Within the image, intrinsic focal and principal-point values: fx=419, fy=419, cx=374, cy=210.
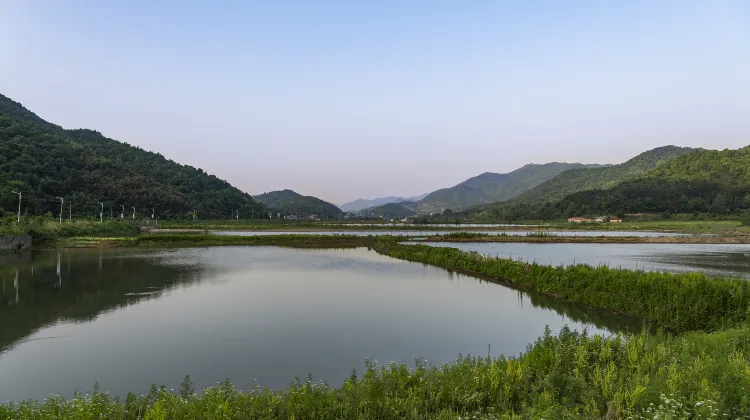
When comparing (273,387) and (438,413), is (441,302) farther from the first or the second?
(438,413)

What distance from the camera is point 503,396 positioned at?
7.95m

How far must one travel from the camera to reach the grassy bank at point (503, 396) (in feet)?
21.2

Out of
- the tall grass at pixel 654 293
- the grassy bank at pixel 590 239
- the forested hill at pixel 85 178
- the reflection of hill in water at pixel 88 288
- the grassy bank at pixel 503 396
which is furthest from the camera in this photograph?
the forested hill at pixel 85 178

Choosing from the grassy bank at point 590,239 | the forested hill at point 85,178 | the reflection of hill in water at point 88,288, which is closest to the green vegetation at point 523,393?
the reflection of hill in water at point 88,288

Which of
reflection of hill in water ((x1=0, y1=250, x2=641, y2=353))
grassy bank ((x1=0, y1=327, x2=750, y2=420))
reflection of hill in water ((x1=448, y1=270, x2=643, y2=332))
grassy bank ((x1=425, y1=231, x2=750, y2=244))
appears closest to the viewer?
grassy bank ((x1=0, y1=327, x2=750, y2=420))

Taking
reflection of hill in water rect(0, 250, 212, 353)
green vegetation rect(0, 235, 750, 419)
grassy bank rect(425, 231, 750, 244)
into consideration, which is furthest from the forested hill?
green vegetation rect(0, 235, 750, 419)

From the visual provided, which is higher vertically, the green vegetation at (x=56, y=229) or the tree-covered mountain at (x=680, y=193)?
the tree-covered mountain at (x=680, y=193)

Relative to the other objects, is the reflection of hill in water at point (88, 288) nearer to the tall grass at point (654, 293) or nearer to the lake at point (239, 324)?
the lake at point (239, 324)

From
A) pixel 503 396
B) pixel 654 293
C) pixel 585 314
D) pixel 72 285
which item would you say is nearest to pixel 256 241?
pixel 72 285

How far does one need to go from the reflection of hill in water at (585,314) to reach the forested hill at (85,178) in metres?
77.9

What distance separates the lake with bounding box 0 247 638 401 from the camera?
427 inches

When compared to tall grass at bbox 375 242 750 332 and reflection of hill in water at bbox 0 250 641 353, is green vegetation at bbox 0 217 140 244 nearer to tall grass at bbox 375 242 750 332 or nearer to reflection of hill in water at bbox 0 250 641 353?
reflection of hill in water at bbox 0 250 641 353

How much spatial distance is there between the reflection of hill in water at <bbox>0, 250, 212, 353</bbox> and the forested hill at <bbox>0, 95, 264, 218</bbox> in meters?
46.9

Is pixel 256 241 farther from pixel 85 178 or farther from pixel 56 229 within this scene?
pixel 85 178
